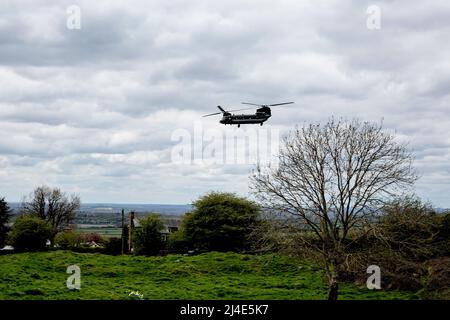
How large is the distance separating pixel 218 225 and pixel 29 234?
65.5ft

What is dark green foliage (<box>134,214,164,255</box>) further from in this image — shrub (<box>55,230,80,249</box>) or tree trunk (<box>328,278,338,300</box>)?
tree trunk (<box>328,278,338,300</box>)

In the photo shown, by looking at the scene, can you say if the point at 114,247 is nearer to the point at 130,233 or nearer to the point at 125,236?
the point at 125,236

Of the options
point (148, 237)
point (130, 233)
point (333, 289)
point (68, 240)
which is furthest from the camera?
point (68, 240)

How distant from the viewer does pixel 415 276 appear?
1143 inches

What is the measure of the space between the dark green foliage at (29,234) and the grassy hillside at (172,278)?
1136 cm

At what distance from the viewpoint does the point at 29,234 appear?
5291cm

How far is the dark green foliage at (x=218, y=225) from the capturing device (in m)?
50.5

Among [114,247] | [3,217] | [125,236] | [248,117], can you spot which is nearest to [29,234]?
[114,247]

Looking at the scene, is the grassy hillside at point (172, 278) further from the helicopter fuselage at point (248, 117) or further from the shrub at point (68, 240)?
the shrub at point (68, 240)

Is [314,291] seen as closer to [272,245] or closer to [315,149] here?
[272,245]

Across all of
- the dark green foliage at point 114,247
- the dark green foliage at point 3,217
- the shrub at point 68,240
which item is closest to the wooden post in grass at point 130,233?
the dark green foliage at point 114,247

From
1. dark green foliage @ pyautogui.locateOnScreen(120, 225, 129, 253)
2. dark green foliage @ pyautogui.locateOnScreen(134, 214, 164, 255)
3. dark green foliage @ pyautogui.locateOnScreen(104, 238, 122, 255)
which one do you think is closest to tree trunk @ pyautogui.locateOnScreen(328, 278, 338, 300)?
dark green foliage @ pyautogui.locateOnScreen(134, 214, 164, 255)

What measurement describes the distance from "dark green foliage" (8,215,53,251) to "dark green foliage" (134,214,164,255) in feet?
31.1

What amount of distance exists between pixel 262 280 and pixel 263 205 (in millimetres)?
9889
